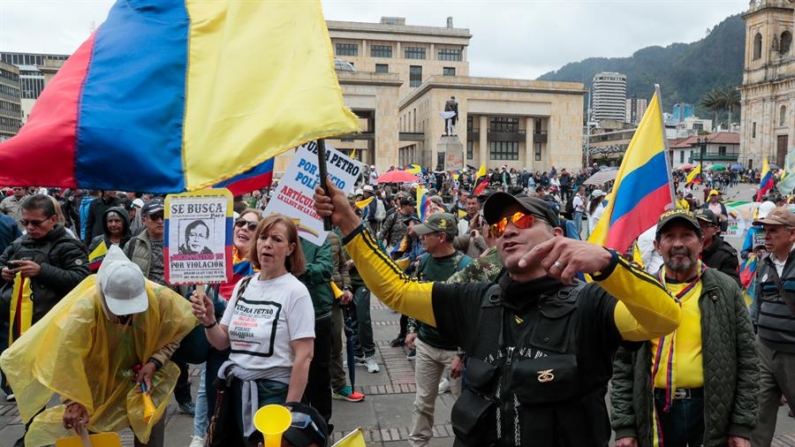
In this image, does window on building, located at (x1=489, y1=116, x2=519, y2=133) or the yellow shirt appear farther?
window on building, located at (x1=489, y1=116, x2=519, y2=133)

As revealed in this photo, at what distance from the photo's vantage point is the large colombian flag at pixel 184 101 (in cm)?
248

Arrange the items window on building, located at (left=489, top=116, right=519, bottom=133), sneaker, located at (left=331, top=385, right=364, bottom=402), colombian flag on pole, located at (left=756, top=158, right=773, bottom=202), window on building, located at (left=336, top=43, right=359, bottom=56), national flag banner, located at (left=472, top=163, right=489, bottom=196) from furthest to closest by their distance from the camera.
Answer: window on building, located at (left=336, top=43, right=359, bottom=56), window on building, located at (left=489, top=116, right=519, bottom=133), national flag banner, located at (left=472, top=163, right=489, bottom=196), colombian flag on pole, located at (left=756, top=158, right=773, bottom=202), sneaker, located at (left=331, top=385, right=364, bottom=402)

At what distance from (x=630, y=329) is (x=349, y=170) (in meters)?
2.63

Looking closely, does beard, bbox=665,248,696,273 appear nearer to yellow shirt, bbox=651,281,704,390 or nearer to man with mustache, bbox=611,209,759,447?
man with mustache, bbox=611,209,759,447

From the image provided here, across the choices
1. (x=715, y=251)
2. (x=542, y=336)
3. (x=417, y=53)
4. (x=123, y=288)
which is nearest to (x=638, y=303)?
(x=542, y=336)

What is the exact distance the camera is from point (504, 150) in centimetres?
6688

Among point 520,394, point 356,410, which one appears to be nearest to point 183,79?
point 520,394

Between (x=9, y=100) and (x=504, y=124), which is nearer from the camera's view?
(x=504, y=124)

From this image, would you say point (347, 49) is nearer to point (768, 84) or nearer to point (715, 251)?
point (768, 84)

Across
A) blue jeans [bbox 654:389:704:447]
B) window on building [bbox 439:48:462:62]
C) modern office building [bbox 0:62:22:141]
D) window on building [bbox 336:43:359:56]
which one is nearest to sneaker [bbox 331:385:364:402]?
blue jeans [bbox 654:389:704:447]

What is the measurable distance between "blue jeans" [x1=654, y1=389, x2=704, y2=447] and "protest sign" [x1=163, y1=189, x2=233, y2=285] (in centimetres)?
255

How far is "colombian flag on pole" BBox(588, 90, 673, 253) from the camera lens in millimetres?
3967

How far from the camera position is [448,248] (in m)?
5.33

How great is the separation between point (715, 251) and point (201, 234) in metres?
4.21
